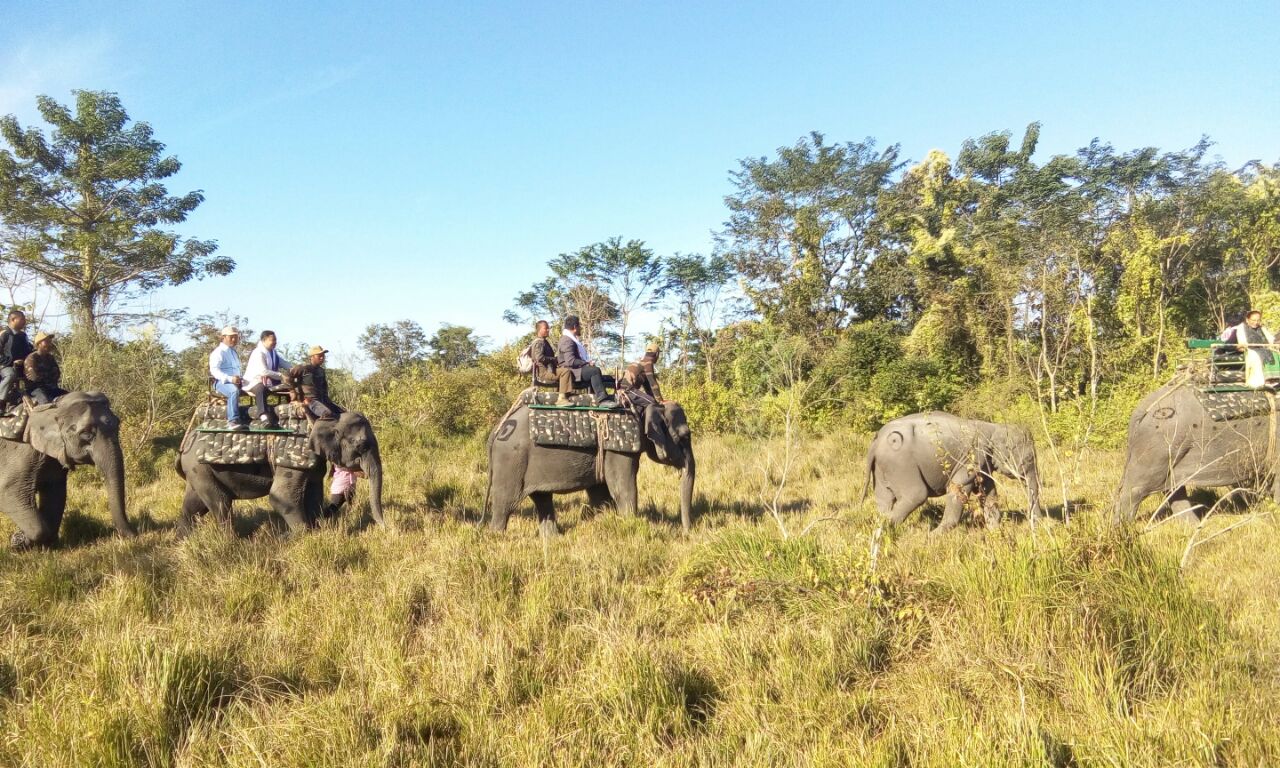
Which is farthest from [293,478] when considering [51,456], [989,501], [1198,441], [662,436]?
[1198,441]

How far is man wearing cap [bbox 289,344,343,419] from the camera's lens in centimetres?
732

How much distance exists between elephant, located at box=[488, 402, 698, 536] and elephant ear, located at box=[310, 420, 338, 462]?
5.25 feet

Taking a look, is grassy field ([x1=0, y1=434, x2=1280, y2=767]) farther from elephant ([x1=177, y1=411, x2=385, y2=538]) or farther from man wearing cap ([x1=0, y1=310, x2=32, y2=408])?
man wearing cap ([x1=0, y1=310, x2=32, y2=408])

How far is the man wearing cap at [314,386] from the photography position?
24.0 feet

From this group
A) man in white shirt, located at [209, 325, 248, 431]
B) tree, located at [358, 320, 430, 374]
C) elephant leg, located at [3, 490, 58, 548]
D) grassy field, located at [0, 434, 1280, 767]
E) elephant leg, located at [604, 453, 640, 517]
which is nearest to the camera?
grassy field, located at [0, 434, 1280, 767]

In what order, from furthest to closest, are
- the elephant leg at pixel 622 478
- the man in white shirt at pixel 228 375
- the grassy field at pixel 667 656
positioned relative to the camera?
the elephant leg at pixel 622 478
the man in white shirt at pixel 228 375
the grassy field at pixel 667 656

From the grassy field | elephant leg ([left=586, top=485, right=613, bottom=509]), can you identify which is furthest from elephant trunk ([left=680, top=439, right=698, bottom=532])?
the grassy field

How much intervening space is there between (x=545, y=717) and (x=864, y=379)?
18.7m

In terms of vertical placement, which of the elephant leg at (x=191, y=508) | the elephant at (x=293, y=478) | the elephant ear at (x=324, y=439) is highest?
the elephant ear at (x=324, y=439)

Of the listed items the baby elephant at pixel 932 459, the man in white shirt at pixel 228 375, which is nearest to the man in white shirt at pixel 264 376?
the man in white shirt at pixel 228 375

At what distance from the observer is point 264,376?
300 inches

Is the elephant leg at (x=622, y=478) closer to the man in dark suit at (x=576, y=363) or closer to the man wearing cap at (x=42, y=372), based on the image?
the man in dark suit at (x=576, y=363)

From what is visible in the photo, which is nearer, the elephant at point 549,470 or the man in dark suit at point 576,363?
the elephant at point 549,470

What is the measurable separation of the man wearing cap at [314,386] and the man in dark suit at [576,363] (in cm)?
250
